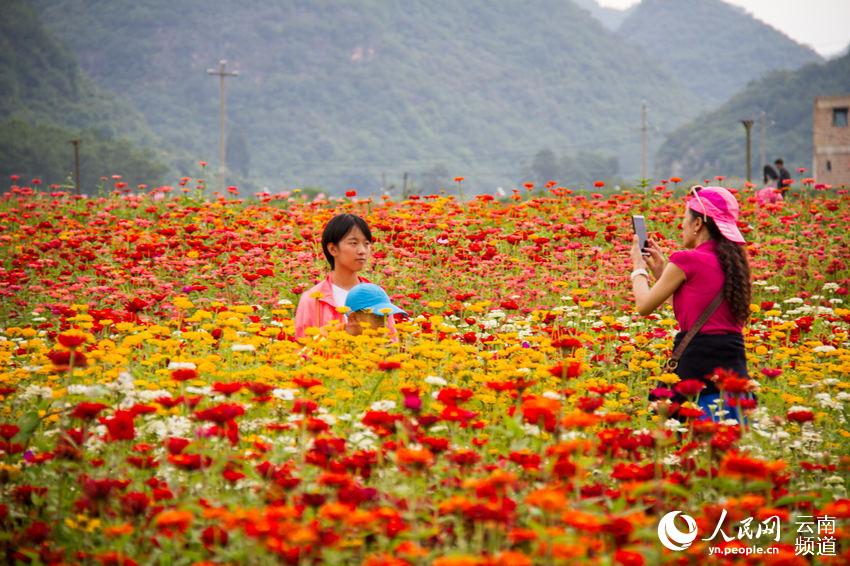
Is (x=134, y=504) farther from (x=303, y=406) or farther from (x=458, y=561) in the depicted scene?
(x=458, y=561)

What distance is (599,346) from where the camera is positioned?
584 cm

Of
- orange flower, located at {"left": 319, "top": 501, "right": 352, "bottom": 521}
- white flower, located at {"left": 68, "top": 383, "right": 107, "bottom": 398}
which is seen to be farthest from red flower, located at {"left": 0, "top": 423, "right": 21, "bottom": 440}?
orange flower, located at {"left": 319, "top": 501, "right": 352, "bottom": 521}

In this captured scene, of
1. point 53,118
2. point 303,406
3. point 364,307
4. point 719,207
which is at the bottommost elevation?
point 303,406

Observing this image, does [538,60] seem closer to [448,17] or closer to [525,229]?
[448,17]

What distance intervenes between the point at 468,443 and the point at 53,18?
181 meters

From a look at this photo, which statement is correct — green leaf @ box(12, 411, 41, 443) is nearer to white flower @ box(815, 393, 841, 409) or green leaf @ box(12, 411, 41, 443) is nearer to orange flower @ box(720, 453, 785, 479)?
orange flower @ box(720, 453, 785, 479)

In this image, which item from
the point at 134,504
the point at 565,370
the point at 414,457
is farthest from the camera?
the point at 565,370

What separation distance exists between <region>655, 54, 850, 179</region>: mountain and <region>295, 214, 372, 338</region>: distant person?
326 ft

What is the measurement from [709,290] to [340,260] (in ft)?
6.68

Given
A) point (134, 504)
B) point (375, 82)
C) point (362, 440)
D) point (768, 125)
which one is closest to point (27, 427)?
point (134, 504)

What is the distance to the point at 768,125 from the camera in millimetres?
102562

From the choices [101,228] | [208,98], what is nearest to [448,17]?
[208,98]

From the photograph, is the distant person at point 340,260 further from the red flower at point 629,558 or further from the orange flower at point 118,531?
the red flower at point 629,558

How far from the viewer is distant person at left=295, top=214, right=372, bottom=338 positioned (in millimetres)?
5266
